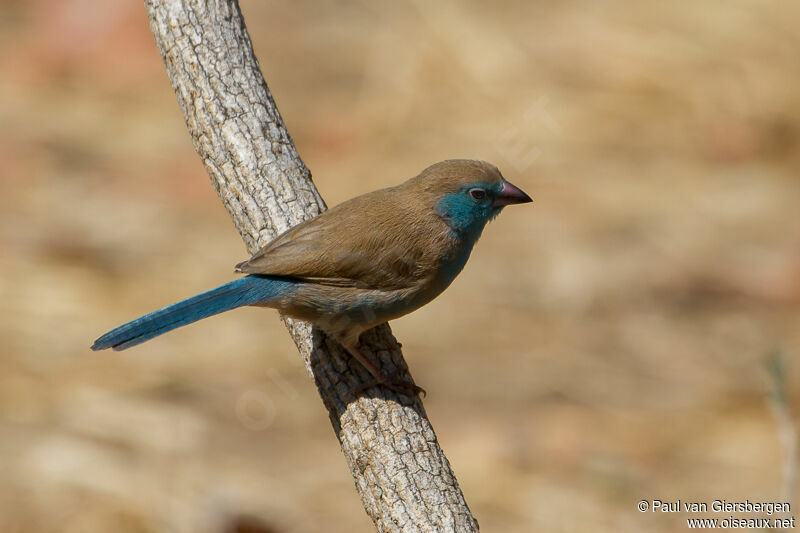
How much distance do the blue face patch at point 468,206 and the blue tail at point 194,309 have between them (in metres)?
0.77

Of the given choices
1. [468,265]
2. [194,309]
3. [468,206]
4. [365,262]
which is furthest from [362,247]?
[468,265]

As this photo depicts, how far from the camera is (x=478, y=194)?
14.1 feet

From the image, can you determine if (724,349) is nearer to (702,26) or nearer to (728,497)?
(728,497)

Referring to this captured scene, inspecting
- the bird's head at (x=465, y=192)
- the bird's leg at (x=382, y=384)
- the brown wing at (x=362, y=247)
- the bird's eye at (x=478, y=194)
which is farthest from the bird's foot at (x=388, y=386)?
the bird's eye at (x=478, y=194)

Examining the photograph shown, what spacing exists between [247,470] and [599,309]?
2995 millimetres

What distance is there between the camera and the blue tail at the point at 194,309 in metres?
3.68

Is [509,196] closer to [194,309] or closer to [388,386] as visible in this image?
[388,386]

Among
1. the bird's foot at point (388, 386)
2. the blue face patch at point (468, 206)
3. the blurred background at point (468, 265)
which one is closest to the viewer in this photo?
the bird's foot at point (388, 386)

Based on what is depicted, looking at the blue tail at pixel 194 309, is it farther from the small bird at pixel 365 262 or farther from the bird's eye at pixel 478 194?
the bird's eye at pixel 478 194

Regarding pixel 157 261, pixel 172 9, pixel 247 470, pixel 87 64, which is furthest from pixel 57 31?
pixel 172 9

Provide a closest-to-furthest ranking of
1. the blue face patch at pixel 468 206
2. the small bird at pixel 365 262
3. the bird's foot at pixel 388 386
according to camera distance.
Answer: the bird's foot at pixel 388 386
the small bird at pixel 365 262
the blue face patch at pixel 468 206

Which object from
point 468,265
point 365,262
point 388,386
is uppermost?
point 468,265

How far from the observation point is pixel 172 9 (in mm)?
3904

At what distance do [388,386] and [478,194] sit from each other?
1.05 metres
